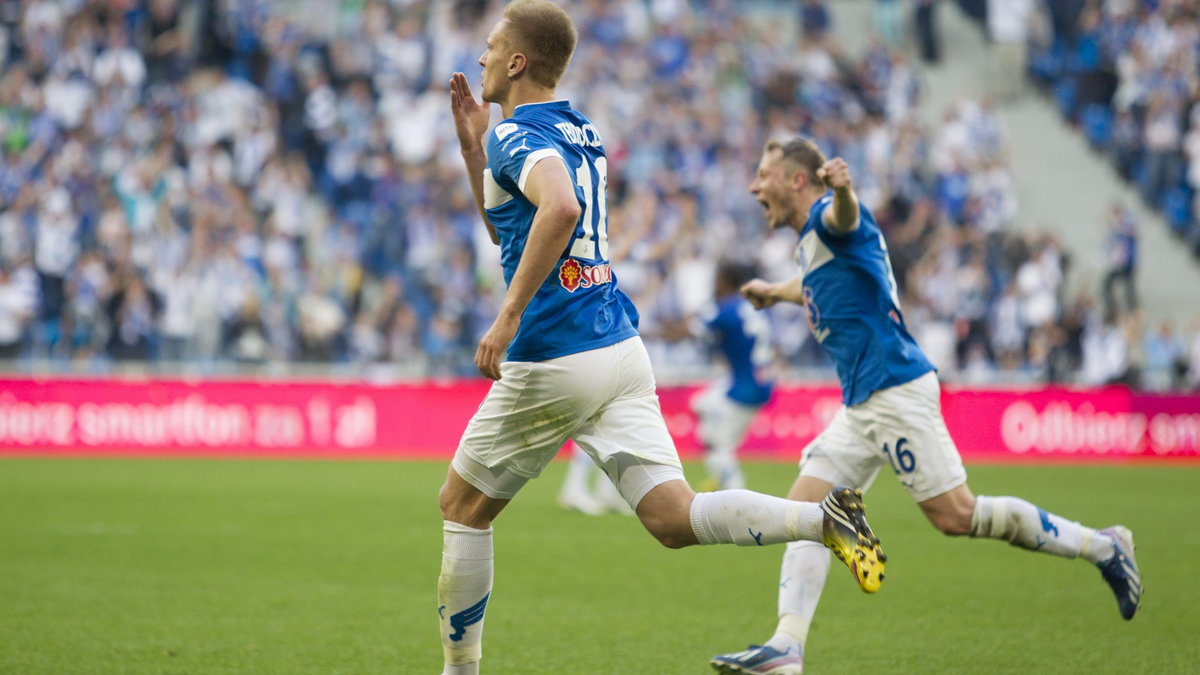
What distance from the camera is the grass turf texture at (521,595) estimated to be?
6.36 m

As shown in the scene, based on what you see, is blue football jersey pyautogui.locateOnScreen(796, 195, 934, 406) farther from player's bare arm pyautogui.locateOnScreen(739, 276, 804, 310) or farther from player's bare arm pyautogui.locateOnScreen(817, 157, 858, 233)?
player's bare arm pyautogui.locateOnScreen(739, 276, 804, 310)

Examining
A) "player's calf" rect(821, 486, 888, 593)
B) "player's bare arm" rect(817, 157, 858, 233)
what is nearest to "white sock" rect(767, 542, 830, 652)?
"player's calf" rect(821, 486, 888, 593)

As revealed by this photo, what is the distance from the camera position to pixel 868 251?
634 cm

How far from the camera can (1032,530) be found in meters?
6.16

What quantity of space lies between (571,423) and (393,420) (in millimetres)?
14820

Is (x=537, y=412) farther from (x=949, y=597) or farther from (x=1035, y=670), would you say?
(x=949, y=597)

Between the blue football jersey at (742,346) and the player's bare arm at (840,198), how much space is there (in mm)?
6949

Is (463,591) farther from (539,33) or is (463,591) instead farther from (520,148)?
(539,33)

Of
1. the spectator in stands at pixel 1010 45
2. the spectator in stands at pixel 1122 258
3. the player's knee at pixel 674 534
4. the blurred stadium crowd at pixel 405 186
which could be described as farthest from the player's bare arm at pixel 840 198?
the spectator in stands at pixel 1010 45

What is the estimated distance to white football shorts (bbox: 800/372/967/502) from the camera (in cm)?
621

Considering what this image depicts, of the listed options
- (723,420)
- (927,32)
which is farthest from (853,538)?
(927,32)

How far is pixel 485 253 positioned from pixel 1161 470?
32.6 ft

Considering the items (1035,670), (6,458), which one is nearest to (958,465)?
(1035,670)

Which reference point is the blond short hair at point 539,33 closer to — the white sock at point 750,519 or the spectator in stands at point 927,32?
the white sock at point 750,519
